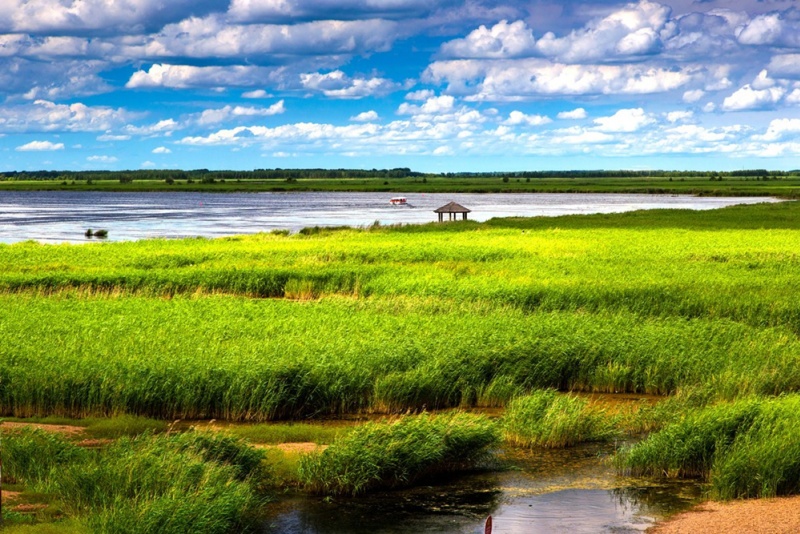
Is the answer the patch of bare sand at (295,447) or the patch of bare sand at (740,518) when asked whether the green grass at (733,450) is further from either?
the patch of bare sand at (295,447)

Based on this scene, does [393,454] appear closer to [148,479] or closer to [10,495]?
[148,479]

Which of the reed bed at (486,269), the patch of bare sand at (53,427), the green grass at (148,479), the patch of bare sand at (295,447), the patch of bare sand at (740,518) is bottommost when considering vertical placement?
the patch of bare sand at (740,518)

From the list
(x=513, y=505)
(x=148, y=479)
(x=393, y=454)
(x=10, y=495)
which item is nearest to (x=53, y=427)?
(x=10, y=495)

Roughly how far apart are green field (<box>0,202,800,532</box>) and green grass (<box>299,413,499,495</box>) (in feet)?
0.23

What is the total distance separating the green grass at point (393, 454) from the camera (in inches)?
577

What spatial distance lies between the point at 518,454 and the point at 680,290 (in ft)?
50.2

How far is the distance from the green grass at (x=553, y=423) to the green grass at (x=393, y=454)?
120 centimetres

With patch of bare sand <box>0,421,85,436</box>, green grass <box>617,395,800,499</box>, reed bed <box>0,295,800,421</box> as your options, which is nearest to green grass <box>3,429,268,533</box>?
patch of bare sand <box>0,421,85,436</box>

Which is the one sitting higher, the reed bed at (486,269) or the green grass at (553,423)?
the reed bed at (486,269)

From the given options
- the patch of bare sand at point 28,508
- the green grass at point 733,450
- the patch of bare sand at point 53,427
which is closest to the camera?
the patch of bare sand at point 28,508

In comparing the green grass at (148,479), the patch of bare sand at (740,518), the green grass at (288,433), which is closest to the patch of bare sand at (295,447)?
the green grass at (288,433)

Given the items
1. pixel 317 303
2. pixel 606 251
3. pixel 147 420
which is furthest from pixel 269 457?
pixel 606 251

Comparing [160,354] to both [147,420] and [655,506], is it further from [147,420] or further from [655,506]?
[655,506]

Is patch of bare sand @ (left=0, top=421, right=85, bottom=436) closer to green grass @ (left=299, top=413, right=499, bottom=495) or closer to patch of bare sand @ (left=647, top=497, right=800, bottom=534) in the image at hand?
green grass @ (left=299, top=413, right=499, bottom=495)
